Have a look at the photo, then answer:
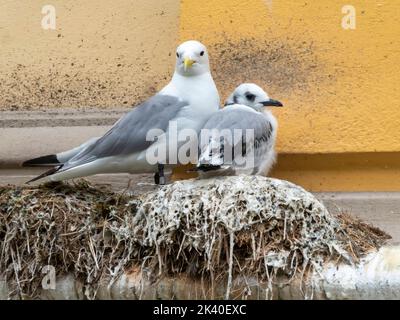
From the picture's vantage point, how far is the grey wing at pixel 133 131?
143 inches

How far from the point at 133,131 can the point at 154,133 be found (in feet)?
0.24

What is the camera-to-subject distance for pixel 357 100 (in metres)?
3.93

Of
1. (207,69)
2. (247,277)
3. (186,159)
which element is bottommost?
(247,277)

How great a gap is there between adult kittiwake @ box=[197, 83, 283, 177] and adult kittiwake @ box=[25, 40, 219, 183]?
9 centimetres

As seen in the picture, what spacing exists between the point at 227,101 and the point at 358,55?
53cm

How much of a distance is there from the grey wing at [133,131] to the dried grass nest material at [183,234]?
16 centimetres

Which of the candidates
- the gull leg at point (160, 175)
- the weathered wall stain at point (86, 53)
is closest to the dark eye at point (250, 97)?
the gull leg at point (160, 175)

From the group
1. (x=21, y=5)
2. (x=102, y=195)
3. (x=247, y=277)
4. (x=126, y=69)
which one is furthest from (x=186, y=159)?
(x=21, y=5)

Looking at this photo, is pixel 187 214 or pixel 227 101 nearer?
pixel 187 214

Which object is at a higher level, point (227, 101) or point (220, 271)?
point (227, 101)

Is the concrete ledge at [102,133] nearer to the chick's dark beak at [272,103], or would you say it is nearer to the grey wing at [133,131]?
the chick's dark beak at [272,103]

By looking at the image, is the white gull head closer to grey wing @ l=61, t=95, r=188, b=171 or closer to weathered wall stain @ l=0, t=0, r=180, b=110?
grey wing @ l=61, t=95, r=188, b=171

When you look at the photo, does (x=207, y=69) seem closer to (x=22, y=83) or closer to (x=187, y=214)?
(x=187, y=214)

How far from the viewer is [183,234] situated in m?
3.37
